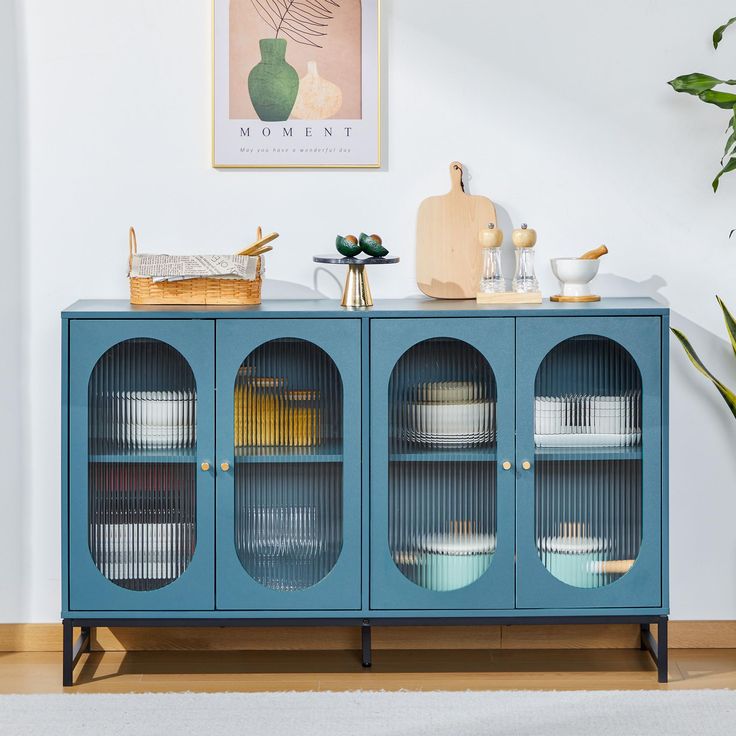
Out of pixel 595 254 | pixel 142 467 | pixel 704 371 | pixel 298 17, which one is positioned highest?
pixel 298 17

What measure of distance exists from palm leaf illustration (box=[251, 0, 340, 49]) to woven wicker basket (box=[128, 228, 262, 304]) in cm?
78

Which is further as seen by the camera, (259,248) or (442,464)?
(259,248)

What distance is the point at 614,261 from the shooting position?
10.9ft

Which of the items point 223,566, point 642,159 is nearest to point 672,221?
point 642,159

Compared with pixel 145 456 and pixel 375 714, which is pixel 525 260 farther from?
pixel 375 714

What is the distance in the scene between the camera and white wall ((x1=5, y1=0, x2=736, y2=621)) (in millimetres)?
3244

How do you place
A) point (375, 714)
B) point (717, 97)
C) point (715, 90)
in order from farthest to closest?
point (715, 90)
point (717, 97)
point (375, 714)

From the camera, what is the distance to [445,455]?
119 inches

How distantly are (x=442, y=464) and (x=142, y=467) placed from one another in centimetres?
84

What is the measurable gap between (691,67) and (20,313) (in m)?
2.17

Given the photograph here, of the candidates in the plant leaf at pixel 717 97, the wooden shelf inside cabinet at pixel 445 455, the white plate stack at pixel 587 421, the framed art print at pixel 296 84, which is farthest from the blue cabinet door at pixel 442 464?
the plant leaf at pixel 717 97

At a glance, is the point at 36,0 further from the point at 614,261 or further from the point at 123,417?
the point at 614,261

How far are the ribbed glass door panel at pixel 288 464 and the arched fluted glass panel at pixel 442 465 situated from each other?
17 cm

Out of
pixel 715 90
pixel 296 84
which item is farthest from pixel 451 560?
pixel 715 90
